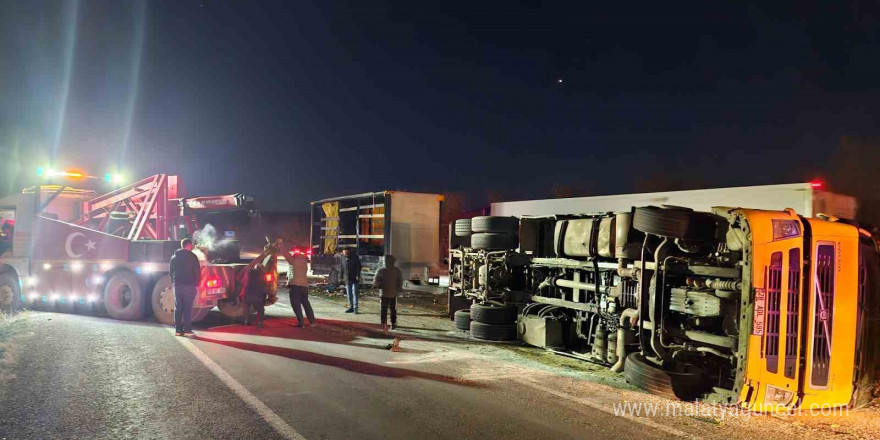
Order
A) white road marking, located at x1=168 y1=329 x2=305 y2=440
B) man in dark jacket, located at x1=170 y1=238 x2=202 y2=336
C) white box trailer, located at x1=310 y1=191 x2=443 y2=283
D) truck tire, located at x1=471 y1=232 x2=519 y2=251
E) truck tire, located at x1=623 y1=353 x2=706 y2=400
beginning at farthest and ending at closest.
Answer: white box trailer, located at x1=310 y1=191 x2=443 y2=283 → truck tire, located at x1=471 y1=232 x2=519 y2=251 → man in dark jacket, located at x1=170 y1=238 x2=202 y2=336 → truck tire, located at x1=623 y1=353 x2=706 y2=400 → white road marking, located at x1=168 y1=329 x2=305 y2=440

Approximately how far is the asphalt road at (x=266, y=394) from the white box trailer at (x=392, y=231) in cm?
825

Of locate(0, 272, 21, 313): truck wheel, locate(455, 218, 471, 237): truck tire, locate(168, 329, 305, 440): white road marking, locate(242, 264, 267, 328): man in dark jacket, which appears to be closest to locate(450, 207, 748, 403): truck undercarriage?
locate(455, 218, 471, 237): truck tire

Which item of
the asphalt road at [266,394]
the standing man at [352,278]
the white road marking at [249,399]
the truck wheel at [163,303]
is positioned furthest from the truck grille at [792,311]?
the truck wheel at [163,303]

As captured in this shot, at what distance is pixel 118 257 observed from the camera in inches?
480

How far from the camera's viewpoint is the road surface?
513cm

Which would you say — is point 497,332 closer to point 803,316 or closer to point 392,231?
point 803,316

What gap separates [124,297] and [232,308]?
2.22 metres

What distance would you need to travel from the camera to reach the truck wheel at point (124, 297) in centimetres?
1146

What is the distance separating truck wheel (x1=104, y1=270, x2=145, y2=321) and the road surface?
5.05 ft

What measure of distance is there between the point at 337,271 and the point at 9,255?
9601 millimetres

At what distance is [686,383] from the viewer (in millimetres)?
6215

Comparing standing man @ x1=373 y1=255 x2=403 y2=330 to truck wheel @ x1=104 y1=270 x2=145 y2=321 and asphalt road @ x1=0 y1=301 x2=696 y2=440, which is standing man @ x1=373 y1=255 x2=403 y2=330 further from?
truck wheel @ x1=104 y1=270 x2=145 y2=321

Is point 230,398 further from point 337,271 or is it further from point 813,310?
point 337,271

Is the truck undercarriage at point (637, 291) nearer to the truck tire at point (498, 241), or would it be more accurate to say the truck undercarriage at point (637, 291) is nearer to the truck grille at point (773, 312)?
the truck tire at point (498, 241)
